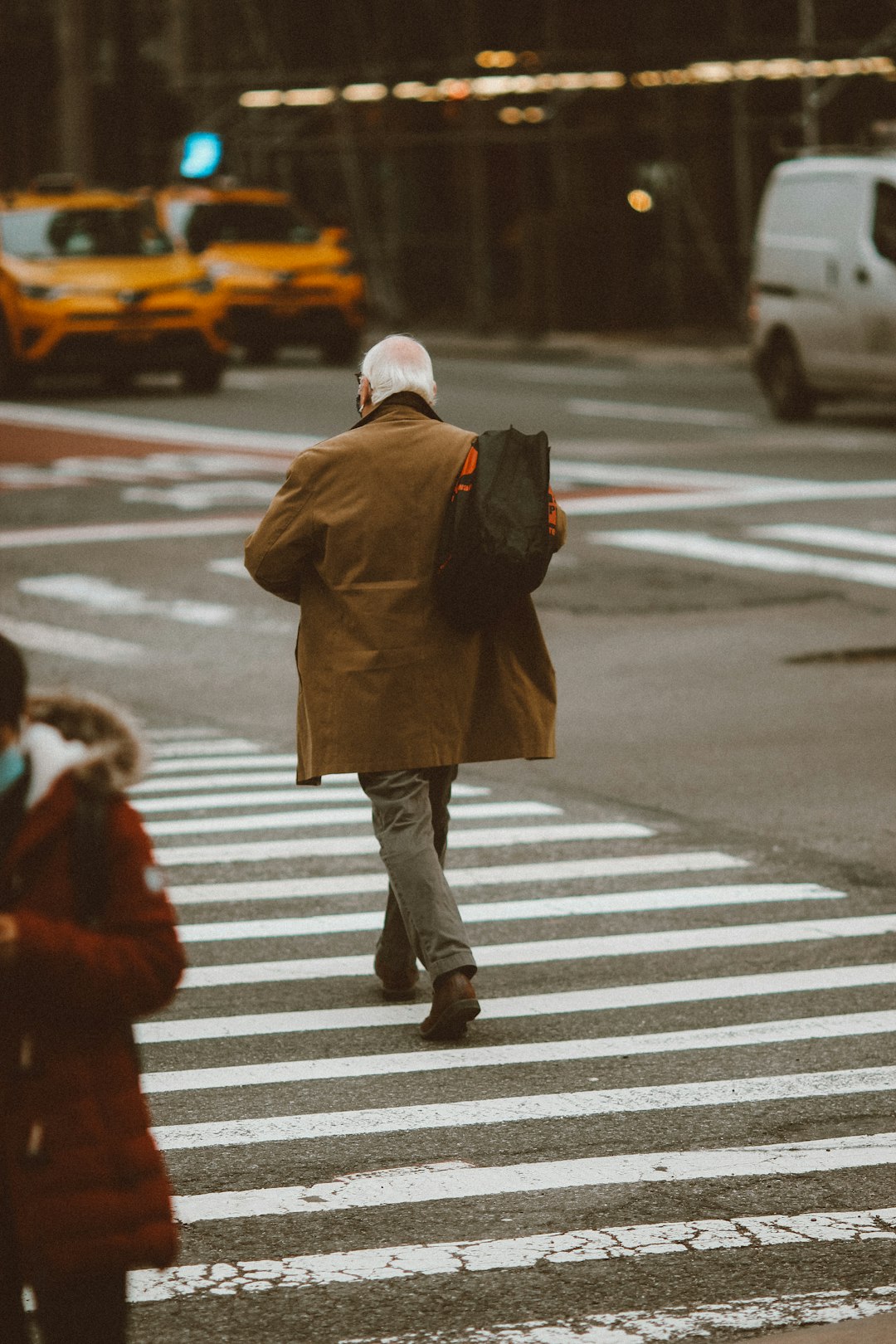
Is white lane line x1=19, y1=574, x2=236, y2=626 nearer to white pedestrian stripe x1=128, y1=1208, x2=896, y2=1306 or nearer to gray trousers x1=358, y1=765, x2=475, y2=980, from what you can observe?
gray trousers x1=358, y1=765, x2=475, y2=980

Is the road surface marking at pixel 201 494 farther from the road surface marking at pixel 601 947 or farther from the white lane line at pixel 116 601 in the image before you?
the road surface marking at pixel 601 947

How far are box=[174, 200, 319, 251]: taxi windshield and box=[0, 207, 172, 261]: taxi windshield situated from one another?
4.51 metres

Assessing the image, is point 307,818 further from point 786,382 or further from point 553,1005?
point 786,382

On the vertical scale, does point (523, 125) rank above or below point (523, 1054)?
above

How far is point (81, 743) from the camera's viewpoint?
11.0ft

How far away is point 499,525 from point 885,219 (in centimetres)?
1729

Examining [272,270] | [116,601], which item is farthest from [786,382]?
[116,601]

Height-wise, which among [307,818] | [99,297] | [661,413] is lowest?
[661,413]

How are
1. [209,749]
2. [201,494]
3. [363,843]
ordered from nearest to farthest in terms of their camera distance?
1. [363,843]
2. [209,749]
3. [201,494]

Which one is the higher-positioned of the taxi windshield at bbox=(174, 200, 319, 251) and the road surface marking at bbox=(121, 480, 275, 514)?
the taxi windshield at bbox=(174, 200, 319, 251)

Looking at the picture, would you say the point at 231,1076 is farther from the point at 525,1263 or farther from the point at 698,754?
the point at 698,754

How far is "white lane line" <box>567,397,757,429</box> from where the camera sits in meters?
23.8

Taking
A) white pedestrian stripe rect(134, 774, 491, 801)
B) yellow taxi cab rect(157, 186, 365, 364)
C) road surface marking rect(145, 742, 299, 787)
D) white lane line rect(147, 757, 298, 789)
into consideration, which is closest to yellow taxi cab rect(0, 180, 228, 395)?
yellow taxi cab rect(157, 186, 365, 364)

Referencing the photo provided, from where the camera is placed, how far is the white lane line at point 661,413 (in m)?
23.8
